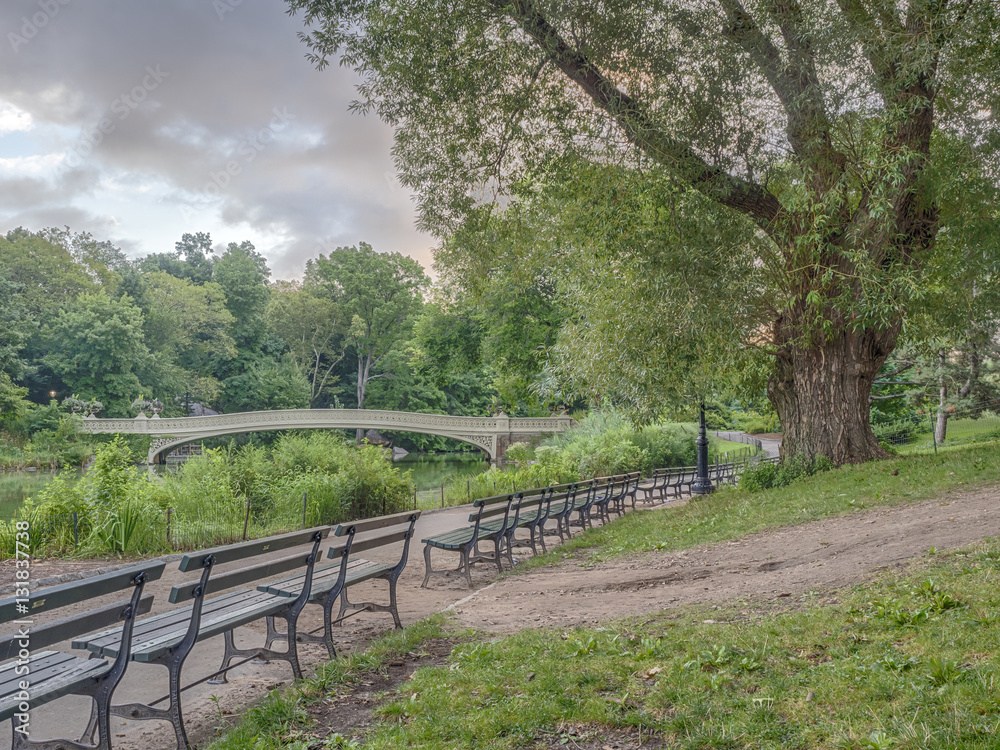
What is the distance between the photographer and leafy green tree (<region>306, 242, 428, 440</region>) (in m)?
48.6

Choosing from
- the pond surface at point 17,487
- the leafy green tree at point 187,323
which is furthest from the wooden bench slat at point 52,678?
the leafy green tree at point 187,323

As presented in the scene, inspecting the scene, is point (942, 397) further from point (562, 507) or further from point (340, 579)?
point (340, 579)

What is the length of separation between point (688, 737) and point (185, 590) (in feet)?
7.68

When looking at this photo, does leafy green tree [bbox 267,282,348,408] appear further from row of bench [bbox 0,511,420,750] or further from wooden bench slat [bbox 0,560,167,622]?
wooden bench slat [bbox 0,560,167,622]

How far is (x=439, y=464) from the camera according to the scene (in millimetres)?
41156

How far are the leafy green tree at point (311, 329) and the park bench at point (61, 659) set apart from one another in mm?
47039

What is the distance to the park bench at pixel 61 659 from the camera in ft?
8.23

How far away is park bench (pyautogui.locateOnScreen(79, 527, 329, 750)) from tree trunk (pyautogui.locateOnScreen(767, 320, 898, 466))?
914 cm

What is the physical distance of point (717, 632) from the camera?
3875 millimetres

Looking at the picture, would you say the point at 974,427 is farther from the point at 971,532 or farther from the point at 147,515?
the point at 147,515

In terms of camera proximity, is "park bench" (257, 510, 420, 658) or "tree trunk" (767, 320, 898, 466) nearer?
"park bench" (257, 510, 420, 658)

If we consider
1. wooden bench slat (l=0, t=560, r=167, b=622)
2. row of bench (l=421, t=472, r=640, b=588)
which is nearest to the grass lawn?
row of bench (l=421, t=472, r=640, b=588)

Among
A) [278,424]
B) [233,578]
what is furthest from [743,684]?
[278,424]

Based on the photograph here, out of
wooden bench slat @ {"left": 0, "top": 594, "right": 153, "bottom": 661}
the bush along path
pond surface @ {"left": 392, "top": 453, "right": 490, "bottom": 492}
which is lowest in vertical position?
pond surface @ {"left": 392, "top": 453, "right": 490, "bottom": 492}
